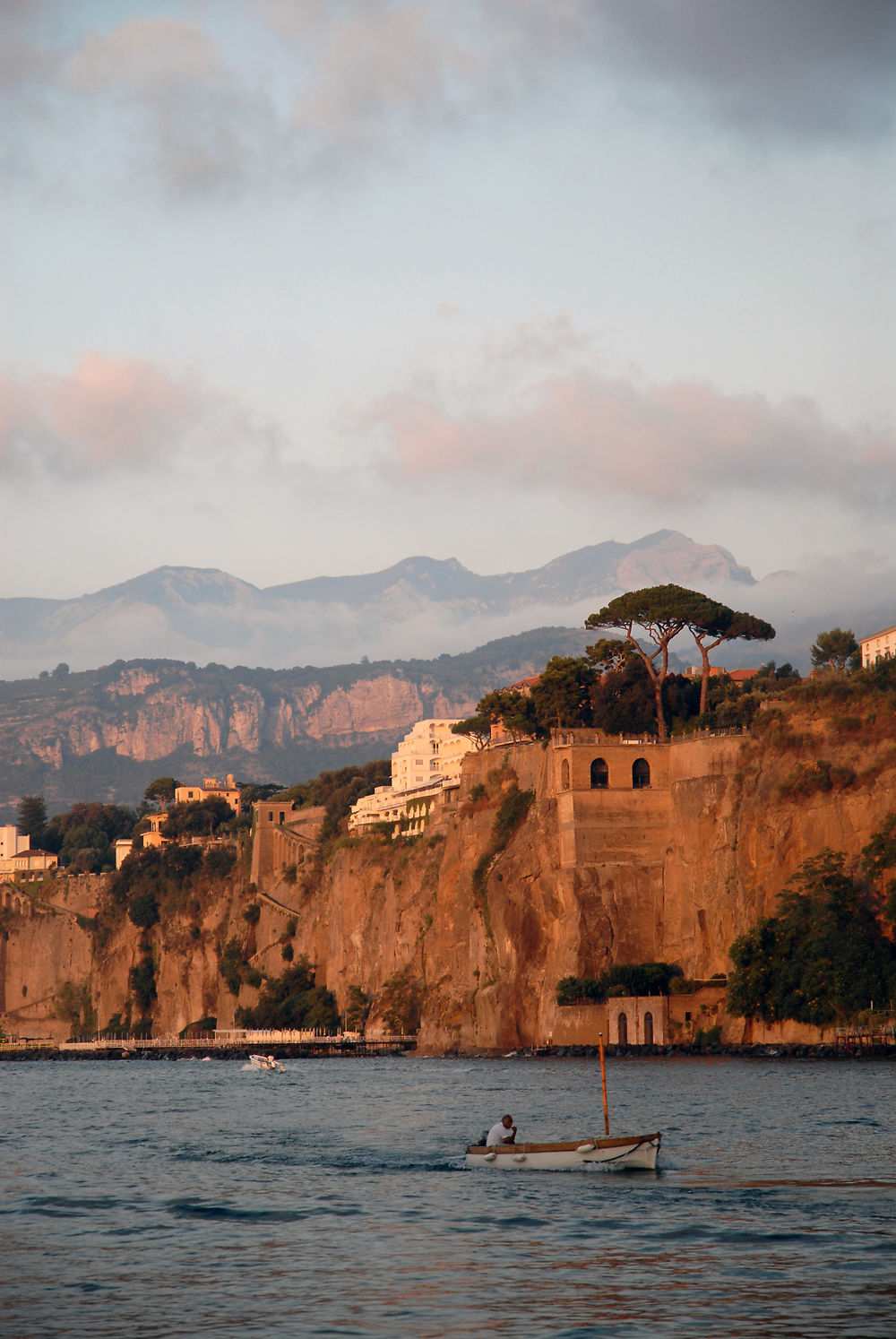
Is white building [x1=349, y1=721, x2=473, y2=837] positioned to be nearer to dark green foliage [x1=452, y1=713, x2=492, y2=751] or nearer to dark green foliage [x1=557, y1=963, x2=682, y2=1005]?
dark green foliage [x1=452, y1=713, x2=492, y2=751]

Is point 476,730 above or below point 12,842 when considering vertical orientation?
above

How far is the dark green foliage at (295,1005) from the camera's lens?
119m

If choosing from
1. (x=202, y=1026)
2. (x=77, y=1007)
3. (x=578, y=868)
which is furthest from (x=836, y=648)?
(x=77, y=1007)

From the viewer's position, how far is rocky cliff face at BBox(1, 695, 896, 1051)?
3465 inches

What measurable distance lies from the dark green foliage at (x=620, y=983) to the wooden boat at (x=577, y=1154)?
51339 millimetres

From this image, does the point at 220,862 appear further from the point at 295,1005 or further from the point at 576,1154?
the point at 576,1154

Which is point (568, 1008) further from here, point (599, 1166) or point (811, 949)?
point (599, 1166)

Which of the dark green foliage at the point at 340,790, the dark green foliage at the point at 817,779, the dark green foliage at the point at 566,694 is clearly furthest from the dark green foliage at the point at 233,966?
the dark green foliage at the point at 817,779

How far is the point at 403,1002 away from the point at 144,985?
135 ft

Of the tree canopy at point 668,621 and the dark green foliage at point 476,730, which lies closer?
the tree canopy at point 668,621

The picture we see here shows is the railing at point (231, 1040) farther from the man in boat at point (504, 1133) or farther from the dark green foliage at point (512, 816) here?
the man in boat at point (504, 1133)

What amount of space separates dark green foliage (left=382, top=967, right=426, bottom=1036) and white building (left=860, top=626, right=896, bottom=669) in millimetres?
37617

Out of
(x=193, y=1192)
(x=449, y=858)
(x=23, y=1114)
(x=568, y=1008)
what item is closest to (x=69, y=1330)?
(x=193, y=1192)

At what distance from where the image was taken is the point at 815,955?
79.6 m
